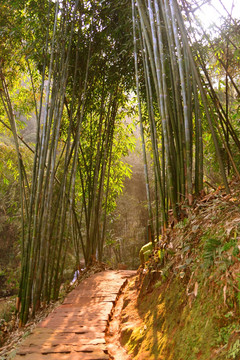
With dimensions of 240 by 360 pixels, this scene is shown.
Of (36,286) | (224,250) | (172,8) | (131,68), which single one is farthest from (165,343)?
(131,68)

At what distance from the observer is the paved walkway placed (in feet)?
5.11

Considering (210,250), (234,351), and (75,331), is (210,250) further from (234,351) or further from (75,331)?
(75,331)

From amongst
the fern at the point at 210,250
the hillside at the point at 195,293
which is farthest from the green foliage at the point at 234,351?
the fern at the point at 210,250

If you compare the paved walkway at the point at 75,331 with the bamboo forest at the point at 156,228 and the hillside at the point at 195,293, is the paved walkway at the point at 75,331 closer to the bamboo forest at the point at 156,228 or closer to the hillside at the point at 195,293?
the bamboo forest at the point at 156,228

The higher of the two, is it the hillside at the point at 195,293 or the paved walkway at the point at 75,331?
the hillside at the point at 195,293

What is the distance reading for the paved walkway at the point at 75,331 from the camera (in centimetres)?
156

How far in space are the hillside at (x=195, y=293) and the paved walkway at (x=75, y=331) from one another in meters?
0.17

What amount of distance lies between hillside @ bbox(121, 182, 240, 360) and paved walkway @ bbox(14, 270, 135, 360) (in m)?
0.17

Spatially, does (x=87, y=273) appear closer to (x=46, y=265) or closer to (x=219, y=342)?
(x=46, y=265)

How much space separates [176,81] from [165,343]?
1.52 meters

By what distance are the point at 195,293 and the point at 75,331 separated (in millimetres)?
881

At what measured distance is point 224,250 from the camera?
1.31 m

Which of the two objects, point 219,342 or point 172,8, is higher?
point 172,8

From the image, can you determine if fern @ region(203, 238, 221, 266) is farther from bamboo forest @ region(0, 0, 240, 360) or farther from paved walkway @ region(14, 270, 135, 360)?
paved walkway @ region(14, 270, 135, 360)
